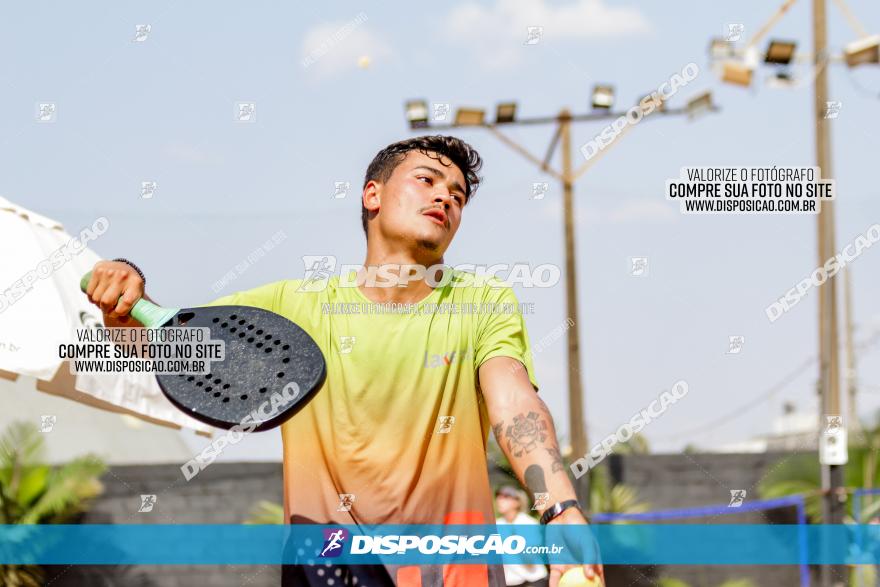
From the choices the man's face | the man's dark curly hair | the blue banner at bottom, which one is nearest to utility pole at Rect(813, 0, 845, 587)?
the blue banner at bottom

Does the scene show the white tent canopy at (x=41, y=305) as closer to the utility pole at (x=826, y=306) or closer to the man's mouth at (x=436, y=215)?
the man's mouth at (x=436, y=215)

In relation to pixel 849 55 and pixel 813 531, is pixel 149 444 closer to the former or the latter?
pixel 813 531

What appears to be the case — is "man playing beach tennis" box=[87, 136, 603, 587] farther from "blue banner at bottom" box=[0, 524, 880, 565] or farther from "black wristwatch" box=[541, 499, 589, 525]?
"blue banner at bottom" box=[0, 524, 880, 565]

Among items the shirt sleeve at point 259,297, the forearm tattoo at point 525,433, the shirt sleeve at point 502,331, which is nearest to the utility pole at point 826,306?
the shirt sleeve at point 502,331

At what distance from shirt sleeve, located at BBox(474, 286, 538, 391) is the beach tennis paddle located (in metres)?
0.57

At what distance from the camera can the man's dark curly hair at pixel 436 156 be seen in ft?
13.9

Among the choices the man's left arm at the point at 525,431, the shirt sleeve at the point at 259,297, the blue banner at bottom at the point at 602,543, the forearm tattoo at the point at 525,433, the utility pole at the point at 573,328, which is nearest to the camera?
the man's left arm at the point at 525,431

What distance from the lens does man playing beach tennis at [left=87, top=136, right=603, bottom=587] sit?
3.47 metres

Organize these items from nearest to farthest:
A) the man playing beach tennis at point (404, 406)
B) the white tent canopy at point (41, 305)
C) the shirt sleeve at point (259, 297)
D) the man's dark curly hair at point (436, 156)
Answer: the man playing beach tennis at point (404, 406), the shirt sleeve at point (259, 297), the man's dark curly hair at point (436, 156), the white tent canopy at point (41, 305)

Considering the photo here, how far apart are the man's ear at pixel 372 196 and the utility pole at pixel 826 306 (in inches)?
295

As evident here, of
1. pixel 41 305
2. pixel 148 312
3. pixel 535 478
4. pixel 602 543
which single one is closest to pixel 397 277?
pixel 148 312

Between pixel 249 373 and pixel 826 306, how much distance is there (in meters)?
9.15

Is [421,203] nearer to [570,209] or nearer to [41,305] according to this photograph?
[41,305]

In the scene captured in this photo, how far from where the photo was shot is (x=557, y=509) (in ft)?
9.94
